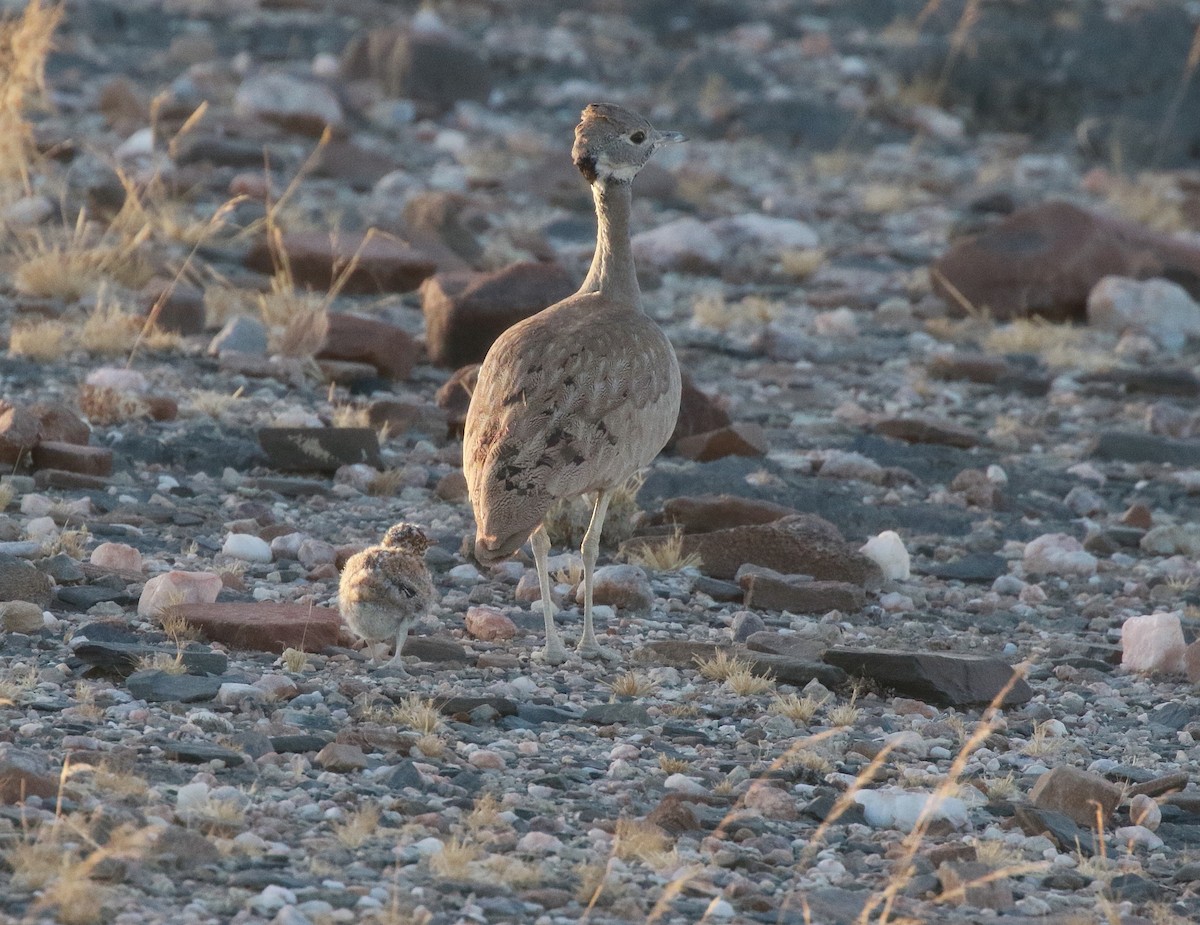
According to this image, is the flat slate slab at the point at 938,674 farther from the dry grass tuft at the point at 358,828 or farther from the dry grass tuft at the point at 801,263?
the dry grass tuft at the point at 801,263

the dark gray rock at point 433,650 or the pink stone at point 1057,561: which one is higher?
the pink stone at point 1057,561

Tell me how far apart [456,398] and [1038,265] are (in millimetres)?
5348

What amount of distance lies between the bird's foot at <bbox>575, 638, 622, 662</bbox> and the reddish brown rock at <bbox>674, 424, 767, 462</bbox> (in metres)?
2.95

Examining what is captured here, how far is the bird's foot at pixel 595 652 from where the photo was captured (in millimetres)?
6379

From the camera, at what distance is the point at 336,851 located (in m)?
4.45

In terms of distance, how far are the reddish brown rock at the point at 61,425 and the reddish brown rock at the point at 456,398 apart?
185cm

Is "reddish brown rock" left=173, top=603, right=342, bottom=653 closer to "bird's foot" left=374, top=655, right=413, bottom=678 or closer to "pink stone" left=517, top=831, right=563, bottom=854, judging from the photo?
"bird's foot" left=374, top=655, right=413, bottom=678

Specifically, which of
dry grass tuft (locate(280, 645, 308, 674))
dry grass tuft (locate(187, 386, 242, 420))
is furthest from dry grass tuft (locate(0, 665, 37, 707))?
dry grass tuft (locate(187, 386, 242, 420))

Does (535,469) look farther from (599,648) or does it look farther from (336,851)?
(336,851)

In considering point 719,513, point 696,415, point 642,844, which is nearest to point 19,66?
point 696,415

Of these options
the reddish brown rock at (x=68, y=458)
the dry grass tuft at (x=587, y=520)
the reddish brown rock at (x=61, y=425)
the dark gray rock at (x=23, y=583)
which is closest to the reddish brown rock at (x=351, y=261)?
the reddish brown rock at (x=61, y=425)

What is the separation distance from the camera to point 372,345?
1001cm

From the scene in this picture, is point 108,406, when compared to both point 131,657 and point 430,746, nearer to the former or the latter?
point 131,657

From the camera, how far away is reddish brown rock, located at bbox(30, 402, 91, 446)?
8031 mm
